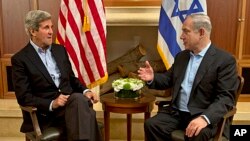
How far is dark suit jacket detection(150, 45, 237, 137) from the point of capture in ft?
7.27

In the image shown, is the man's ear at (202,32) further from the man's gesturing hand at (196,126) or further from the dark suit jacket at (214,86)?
the man's gesturing hand at (196,126)

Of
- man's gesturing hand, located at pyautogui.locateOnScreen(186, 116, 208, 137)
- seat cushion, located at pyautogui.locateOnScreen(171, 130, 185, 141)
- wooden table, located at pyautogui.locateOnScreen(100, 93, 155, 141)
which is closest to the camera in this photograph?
man's gesturing hand, located at pyautogui.locateOnScreen(186, 116, 208, 137)

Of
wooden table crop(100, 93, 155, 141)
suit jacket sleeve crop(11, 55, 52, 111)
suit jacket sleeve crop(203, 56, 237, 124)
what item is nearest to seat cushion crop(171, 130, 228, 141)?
suit jacket sleeve crop(203, 56, 237, 124)

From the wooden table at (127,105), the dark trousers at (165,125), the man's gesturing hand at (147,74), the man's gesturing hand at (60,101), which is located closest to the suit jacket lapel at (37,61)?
the man's gesturing hand at (60,101)

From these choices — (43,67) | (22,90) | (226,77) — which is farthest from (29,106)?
(226,77)

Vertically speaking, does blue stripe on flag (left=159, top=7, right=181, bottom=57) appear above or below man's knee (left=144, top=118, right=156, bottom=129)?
above

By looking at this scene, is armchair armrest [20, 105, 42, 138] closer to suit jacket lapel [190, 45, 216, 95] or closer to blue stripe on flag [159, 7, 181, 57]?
suit jacket lapel [190, 45, 216, 95]

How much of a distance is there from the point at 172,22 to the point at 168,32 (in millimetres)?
104

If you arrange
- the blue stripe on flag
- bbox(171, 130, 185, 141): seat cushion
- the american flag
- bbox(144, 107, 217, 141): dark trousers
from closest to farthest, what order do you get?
bbox(171, 130, 185, 141): seat cushion < bbox(144, 107, 217, 141): dark trousers < the american flag < the blue stripe on flag

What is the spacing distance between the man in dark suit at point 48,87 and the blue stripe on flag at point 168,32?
1.08 meters

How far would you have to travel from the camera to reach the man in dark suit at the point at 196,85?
Answer: 2.21 meters

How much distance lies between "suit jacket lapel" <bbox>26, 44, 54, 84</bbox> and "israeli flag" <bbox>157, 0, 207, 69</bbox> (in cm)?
128

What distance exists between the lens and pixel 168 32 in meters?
3.30

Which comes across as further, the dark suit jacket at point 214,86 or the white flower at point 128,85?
the white flower at point 128,85
